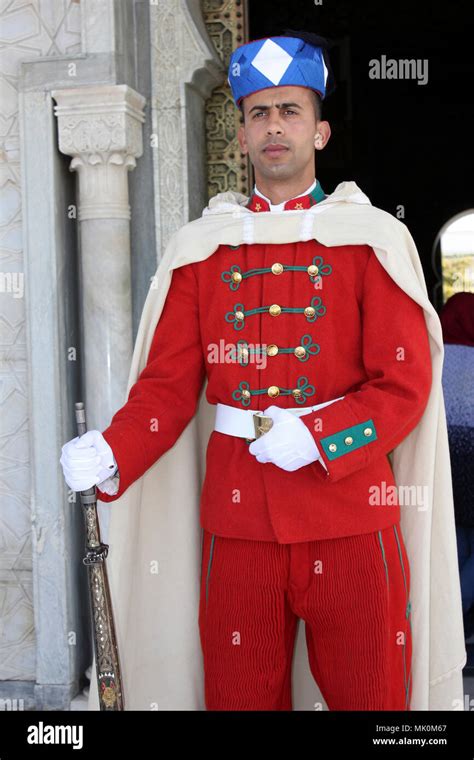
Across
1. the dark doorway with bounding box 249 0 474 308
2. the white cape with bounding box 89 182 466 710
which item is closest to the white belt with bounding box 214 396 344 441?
the white cape with bounding box 89 182 466 710

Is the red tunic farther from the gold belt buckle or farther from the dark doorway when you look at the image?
the dark doorway

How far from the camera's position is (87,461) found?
1.63m

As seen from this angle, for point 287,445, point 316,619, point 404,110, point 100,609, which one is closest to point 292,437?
point 287,445

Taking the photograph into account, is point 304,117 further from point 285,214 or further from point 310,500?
point 310,500

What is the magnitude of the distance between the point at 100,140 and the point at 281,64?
1.10 meters

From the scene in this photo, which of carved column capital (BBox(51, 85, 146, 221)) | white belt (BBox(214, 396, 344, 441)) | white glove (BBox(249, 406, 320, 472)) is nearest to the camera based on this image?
white glove (BBox(249, 406, 320, 472))

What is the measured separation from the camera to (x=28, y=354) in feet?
9.40

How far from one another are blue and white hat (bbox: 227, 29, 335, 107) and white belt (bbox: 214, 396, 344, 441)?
58 cm

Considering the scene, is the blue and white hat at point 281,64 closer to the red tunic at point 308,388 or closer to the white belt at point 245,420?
the red tunic at point 308,388

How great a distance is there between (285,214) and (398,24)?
3590 millimetres

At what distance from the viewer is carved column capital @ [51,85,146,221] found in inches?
107

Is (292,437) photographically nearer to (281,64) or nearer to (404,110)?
(281,64)

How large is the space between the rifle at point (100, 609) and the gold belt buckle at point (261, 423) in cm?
29
